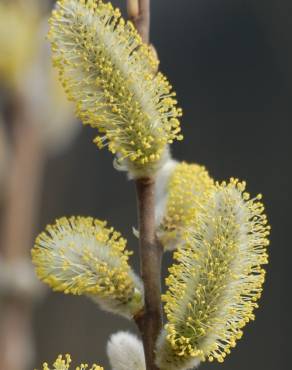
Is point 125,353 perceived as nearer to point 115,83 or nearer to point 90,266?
point 90,266

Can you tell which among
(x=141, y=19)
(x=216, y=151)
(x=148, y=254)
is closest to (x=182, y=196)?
(x=148, y=254)

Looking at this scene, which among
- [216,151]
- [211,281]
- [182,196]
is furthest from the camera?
[216,151]

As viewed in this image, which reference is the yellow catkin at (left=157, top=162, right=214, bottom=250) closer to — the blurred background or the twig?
the twig

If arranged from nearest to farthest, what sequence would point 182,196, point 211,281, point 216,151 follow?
point 211,281
point 182,196
point 216,151

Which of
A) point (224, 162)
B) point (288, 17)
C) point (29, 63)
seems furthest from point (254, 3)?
point (29, 63)

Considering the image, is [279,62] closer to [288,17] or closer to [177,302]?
[288,17]

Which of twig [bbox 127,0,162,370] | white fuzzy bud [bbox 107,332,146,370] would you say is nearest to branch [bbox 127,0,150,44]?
twig [bbox 127,0,162,370]

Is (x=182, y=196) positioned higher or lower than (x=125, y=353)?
higher
